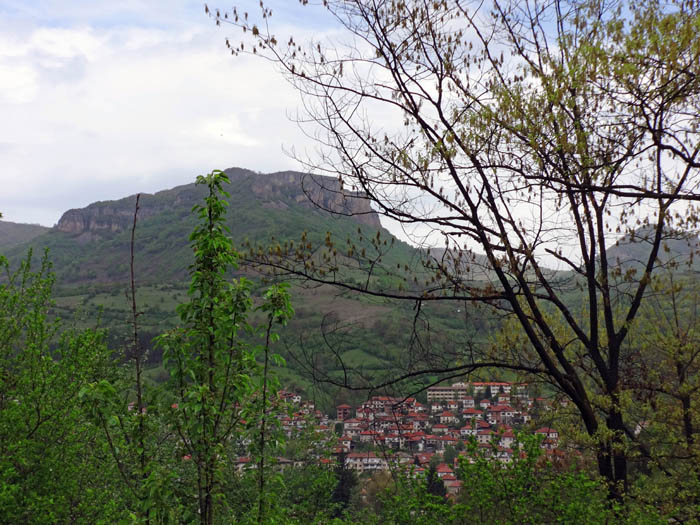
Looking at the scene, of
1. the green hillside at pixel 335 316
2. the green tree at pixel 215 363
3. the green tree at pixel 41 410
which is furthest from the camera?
the green tree at pixel 41 410

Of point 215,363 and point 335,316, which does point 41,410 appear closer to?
point 335,316

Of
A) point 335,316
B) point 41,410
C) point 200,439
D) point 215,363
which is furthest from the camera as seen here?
point 41,410

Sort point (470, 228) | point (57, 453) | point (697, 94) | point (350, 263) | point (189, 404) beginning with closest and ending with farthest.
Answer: point (189, 404), point (697, 94), point (470, 228), point (350, 263), point (57, 453)

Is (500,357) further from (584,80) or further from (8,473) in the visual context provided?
(8,473)

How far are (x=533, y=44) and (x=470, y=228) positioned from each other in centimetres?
282

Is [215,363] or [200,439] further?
[215,363]

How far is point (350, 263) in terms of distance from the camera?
6.60m

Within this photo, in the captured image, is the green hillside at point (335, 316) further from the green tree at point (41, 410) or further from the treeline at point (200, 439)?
the green tree at point (41, 410)

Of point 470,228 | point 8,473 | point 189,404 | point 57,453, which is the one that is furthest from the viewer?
point 57,453

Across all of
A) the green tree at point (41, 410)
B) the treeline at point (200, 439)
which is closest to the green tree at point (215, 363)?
the treeline at point (200, 439)

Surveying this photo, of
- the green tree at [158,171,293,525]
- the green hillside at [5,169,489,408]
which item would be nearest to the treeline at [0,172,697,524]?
the green tree at [158,171,293,525]

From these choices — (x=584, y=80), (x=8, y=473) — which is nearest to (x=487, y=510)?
(x=584, y=80)

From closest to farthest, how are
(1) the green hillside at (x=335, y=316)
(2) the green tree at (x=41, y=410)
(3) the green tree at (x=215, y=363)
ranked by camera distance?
1. (3) the green tree at (x=215, y=363)
2. (1) the green hillside at (x=335, y=316)
3. (2) the green tree at (x=41, y=410)

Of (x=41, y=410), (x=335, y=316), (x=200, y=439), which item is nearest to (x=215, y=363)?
(x=200, y=439)
